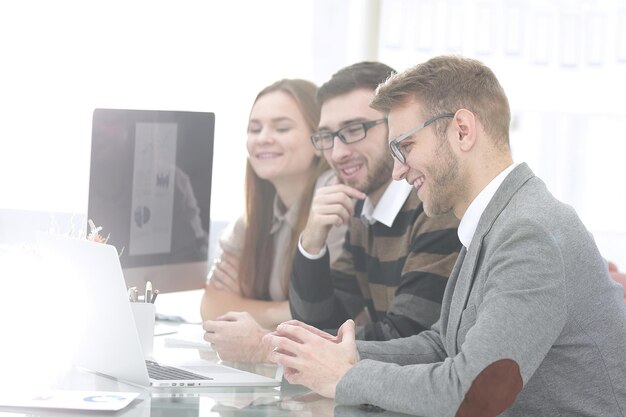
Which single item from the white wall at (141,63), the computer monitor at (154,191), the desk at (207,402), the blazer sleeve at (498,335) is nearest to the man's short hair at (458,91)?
the blazer sleeve at (498,335)

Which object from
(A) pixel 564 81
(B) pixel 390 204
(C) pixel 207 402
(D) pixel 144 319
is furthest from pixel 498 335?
(A) pixel 564 81

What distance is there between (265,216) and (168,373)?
1360 millimetres

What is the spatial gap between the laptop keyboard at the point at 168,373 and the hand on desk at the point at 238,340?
252 mm

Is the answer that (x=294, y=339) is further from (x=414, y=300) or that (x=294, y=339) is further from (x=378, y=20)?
(x=378, y=20)

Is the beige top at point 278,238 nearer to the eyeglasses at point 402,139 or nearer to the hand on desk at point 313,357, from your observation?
the eyeglasses at point 402,139

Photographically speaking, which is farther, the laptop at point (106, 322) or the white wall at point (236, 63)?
the white wall at point (236, 63)

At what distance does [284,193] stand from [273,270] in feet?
0.84

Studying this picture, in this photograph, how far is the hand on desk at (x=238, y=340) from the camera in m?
2.19

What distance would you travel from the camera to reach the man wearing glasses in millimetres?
2555

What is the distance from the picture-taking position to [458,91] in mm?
1940

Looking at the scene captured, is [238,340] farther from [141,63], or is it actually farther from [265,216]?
[141,63]

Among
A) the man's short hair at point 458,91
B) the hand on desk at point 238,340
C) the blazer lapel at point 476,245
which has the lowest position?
the hand on desk at point 238,340

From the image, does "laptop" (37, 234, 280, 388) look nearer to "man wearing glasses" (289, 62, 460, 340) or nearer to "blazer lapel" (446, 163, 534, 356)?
"blazer lapel" (446, 163, 534, 356)

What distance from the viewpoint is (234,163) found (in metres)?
4.96
